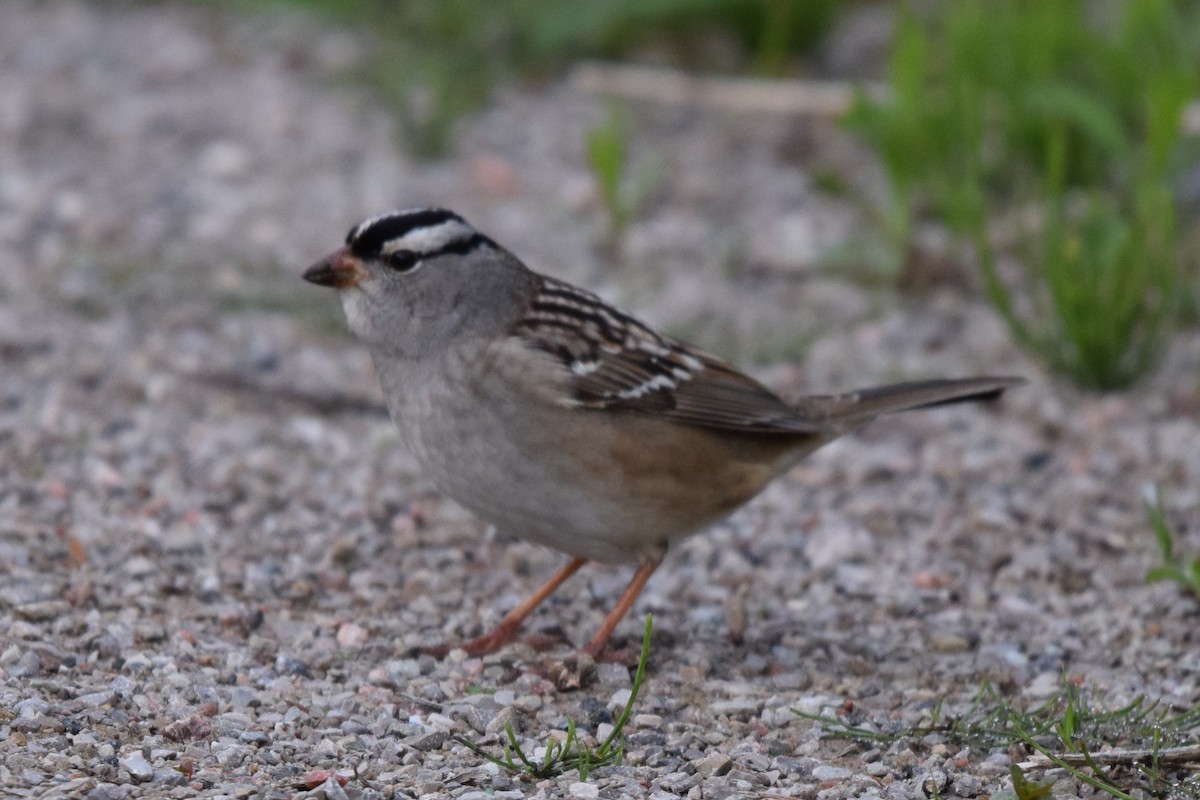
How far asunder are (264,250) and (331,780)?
406cm

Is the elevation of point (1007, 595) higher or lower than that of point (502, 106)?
lower

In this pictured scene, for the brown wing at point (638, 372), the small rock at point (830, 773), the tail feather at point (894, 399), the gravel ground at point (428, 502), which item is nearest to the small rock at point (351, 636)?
the gravel ground at point (428, 502)

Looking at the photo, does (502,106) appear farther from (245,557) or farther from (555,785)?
(555,785)

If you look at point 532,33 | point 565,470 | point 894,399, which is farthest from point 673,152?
point 565,470

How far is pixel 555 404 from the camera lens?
15.0ft

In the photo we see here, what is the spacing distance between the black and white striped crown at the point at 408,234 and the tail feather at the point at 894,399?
1.23 m

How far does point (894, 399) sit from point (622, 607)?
1105 millimetres

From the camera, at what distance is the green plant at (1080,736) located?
3728mm

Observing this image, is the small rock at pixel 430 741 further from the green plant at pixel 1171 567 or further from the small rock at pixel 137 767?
the green plant at pixel 1171 567

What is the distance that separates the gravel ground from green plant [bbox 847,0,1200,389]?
13.2 inches

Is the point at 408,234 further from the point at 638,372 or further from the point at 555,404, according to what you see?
the point at 638,372

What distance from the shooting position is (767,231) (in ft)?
25.4

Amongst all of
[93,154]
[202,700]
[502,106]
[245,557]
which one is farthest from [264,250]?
[202,700]

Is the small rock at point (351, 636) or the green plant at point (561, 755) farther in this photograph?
the small rock at point (351, 636)
